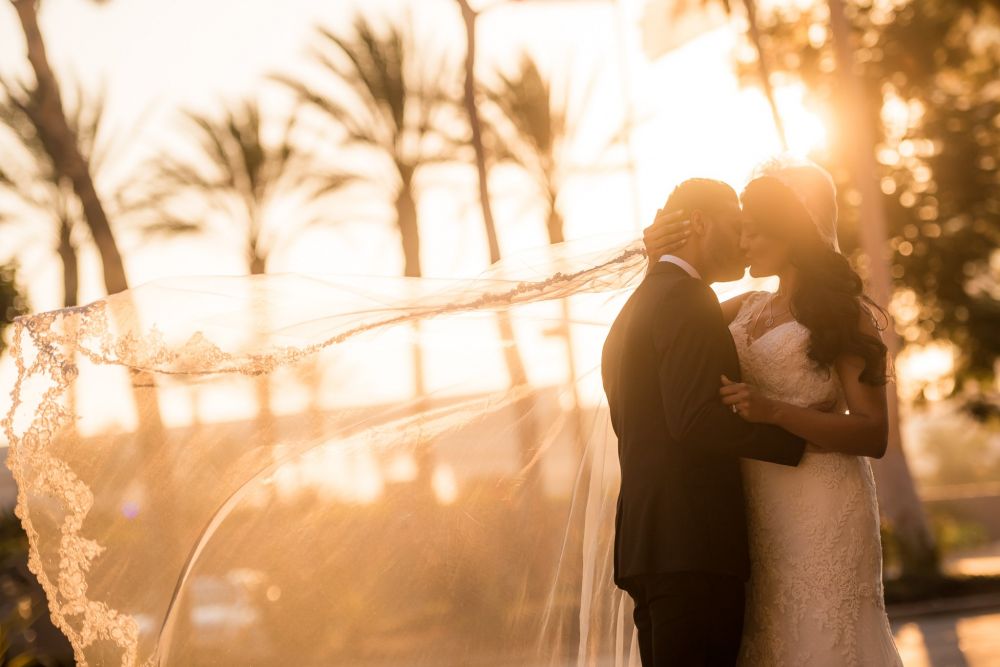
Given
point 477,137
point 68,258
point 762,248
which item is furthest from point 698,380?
point 68,258

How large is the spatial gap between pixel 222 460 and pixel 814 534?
8.05 ft

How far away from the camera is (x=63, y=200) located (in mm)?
23453

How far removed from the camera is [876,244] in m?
21.2

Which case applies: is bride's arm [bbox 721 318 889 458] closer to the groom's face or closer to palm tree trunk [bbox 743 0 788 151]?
the groom's face

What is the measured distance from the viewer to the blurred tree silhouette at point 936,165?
27500 mm

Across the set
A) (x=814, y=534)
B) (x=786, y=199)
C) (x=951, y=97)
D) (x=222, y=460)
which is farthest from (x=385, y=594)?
(x=951, y=97)

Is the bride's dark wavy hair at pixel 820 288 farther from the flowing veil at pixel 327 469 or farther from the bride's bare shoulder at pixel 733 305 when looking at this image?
the flowing veil at pixel 327 469

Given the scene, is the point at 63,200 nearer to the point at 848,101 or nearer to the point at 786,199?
the point at 848,101

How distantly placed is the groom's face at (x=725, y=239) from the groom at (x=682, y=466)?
0.08 metres

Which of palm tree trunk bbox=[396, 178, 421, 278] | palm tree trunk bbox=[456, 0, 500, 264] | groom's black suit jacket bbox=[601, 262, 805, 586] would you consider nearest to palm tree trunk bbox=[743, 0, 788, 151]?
palm tree trunk bbox=[456, 0, 500, 264]

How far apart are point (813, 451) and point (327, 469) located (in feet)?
6.78

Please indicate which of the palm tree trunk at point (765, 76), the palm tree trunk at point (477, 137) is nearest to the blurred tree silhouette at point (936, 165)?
the palm tree trunk at point (765, 76)

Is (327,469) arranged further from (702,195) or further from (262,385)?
(702,195)

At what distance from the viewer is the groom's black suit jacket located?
4.17m
